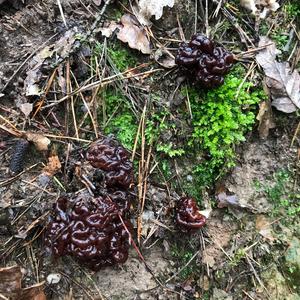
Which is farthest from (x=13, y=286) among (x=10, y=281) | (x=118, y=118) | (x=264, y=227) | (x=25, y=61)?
(x=264, y=227)

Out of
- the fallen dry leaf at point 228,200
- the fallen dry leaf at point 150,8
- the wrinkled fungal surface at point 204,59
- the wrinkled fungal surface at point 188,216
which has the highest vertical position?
the fallen dry leaf at point 150,8

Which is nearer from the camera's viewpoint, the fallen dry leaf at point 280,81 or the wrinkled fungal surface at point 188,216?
the wrinkled fungal surface at point 188,216

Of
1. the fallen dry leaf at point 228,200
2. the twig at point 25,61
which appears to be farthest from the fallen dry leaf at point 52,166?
the fallen dry leaf at point 228,200

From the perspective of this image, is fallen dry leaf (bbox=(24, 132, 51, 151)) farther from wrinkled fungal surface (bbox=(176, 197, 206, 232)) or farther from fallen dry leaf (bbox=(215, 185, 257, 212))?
fallen dry leaf (bbox=(215, 185, 257, 212))

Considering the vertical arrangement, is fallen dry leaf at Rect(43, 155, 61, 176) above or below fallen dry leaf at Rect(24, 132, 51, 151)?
below

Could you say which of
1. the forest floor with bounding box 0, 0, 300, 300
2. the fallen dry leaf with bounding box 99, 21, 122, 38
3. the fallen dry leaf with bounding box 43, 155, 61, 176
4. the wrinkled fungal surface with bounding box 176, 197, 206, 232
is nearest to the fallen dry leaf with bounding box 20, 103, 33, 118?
the forest floor with bounding box 0, 0, 300, 300

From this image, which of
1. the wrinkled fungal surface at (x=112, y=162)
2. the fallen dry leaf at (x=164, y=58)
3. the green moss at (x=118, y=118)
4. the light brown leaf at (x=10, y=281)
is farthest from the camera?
the fallen dry leaf at (x=164, y=58)

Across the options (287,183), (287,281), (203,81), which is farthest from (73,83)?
(287,281)

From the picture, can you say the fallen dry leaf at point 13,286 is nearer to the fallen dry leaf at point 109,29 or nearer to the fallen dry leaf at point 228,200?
the fallen dry leaf at point 228,200
